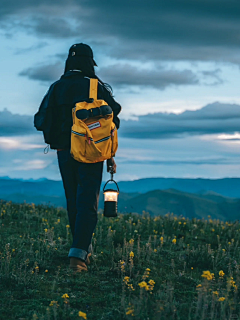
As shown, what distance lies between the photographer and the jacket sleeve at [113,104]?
546cm

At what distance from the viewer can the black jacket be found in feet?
17.5

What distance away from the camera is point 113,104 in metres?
5.53

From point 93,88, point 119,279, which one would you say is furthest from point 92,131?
point 119,279

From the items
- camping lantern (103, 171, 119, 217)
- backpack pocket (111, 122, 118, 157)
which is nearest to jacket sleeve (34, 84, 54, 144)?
backpack pocket (111, 122, 118, 157)

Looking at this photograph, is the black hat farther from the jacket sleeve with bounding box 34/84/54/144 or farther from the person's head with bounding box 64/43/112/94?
the jacket sleeve with bounding box 34/84/54/144

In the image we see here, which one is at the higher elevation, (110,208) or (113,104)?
(113,104)

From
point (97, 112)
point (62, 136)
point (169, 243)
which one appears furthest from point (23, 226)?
point (97, 112)

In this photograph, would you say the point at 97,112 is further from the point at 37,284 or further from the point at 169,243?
the point at 169,243

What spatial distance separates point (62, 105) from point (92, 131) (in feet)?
2.03

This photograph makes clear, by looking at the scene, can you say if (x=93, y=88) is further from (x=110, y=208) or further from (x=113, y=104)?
(x=110, y=208)

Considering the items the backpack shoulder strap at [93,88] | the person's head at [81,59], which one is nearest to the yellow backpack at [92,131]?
the backpack shoulder strap at [93,88]

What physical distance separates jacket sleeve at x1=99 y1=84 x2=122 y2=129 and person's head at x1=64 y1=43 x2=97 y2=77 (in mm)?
340

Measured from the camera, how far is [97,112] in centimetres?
506

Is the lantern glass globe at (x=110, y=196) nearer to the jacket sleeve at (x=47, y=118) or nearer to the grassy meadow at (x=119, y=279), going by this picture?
the grassy meadow at (x=119, y=279)
